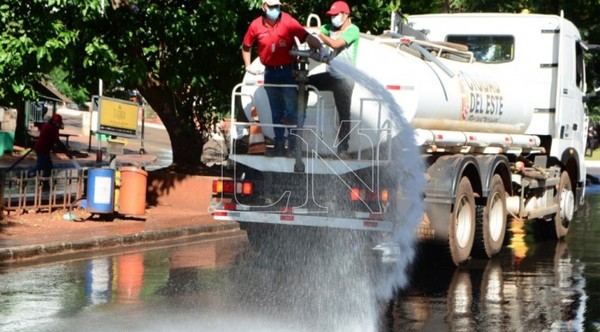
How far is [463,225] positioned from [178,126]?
9306mm

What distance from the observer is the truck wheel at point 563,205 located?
16.5 metres

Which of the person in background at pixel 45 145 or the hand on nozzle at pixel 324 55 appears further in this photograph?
the person in background at pixel 45 145

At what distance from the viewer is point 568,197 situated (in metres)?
16.8

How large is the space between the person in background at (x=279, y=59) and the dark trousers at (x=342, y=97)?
0.36 meters

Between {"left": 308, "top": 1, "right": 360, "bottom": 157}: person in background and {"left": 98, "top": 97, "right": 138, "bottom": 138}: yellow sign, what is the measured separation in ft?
19.8

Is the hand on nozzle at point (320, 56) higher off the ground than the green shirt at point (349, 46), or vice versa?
the green shirt at point (349, 46)

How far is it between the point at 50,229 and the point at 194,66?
4395mm

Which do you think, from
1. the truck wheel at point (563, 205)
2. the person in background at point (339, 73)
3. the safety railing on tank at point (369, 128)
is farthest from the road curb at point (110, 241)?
the truck wheel at point (563, 205)

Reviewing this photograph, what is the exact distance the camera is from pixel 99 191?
16234 mm

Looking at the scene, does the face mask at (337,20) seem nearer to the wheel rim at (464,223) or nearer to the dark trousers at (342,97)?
the dark trousers at (342,97)

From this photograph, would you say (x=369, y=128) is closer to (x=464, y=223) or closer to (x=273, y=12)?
(x=273, y=12)

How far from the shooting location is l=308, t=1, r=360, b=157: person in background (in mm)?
11375

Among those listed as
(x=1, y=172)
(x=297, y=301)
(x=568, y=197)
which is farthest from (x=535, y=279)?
(x=1, y=172)

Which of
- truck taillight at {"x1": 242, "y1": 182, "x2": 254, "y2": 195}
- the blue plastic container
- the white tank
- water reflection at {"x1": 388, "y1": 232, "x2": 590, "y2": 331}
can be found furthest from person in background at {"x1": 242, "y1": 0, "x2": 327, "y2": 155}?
the blue plastic container
